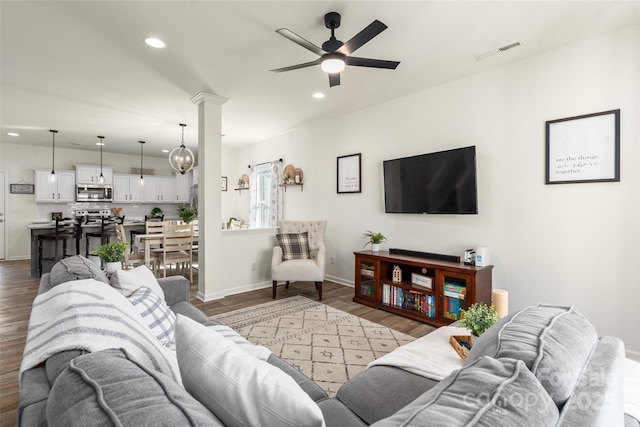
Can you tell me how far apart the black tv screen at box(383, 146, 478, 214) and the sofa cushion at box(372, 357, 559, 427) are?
2.92 m

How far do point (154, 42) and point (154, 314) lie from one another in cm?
240

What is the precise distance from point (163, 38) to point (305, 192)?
11.0ft

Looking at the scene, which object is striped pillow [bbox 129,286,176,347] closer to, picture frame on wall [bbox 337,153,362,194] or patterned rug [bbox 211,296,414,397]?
patterned rug [bbox 211,296,414,397]

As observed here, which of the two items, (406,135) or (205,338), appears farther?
(406,135)

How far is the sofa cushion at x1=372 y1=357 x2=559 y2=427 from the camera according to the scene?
0.56 m

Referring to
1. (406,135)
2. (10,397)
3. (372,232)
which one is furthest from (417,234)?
(10,397)

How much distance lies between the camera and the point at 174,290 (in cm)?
237

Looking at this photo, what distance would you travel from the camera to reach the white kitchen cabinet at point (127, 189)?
786 centimetres

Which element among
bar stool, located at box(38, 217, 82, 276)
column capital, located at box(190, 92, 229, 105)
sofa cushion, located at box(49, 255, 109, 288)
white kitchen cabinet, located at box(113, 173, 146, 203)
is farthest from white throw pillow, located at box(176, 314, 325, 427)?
white kitchen cabinet, located at box(113, 173, 146, 203)

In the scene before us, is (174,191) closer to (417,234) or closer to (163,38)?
(163,38)

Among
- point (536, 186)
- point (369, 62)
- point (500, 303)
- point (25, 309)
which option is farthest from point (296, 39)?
point (25, 309)

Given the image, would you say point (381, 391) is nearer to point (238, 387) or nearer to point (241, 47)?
point (238, 387)

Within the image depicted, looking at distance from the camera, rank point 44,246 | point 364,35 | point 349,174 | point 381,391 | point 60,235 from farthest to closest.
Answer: point 44,246
point 60,235
point 349,174
point 364,35
point 381,391

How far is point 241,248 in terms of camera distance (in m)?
4.42
